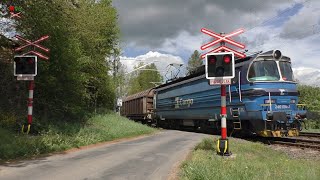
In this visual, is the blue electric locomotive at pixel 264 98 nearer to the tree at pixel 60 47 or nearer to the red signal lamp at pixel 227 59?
the red signal lamp at pixel 227 59

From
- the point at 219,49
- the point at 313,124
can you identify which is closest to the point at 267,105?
the point at 219,49

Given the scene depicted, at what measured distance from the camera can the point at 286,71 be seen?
60.3ft

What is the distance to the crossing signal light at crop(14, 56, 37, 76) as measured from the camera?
15000 mm

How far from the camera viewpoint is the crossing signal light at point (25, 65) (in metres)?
15.0

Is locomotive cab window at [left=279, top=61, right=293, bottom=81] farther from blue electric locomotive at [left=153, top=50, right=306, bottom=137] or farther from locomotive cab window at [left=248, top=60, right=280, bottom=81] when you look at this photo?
locomotive cab window at [left=248, top=60, right=280, bottom=81]

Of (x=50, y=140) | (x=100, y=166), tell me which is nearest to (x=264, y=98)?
(x=100, y=166)

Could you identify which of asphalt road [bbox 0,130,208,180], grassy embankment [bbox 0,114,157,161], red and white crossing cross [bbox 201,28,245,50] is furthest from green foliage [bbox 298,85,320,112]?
red and white crossing cross [bbox 201,28,245,50]

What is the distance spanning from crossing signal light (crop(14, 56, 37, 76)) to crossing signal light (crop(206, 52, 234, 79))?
7.34m

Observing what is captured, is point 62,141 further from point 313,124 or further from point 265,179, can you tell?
point 313,124

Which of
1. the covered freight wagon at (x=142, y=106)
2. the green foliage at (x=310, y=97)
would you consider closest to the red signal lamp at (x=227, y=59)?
the covered freight wagon at (x=142, y=106)

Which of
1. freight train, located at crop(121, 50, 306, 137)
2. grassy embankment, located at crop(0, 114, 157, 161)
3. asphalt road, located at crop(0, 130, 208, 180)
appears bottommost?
asphalt road, located at crop(0, 130, 208, 180)

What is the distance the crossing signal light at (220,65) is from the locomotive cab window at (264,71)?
6831mm

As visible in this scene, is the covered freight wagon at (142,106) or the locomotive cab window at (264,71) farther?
the covered freight wagon at (142,106)

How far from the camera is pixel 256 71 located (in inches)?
696
